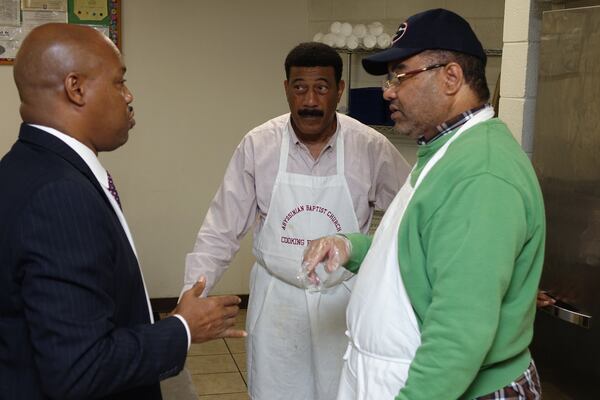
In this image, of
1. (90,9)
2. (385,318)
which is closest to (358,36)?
(90,9)

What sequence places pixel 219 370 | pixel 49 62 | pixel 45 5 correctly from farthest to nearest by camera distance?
pixel 45 5, pixel 219 370, pixel 49 62

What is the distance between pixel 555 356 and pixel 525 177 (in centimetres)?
88

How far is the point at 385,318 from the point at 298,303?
3.23 feet

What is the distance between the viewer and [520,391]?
4.65ft

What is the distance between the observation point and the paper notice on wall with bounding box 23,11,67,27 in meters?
4.22

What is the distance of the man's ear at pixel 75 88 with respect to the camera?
1328mm

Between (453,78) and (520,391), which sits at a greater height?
(453,78)

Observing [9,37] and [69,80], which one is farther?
[9,37]

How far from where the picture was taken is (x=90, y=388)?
48.4 inches

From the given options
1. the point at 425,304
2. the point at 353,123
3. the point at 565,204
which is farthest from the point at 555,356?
the point at 353,123

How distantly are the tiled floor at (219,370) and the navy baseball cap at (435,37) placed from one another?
2525 mm

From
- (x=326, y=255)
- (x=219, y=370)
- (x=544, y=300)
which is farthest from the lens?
(x=219, y=370)

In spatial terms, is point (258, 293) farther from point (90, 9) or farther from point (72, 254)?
point (90, 9)

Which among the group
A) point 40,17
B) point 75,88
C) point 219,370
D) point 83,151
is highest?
point 40,17
